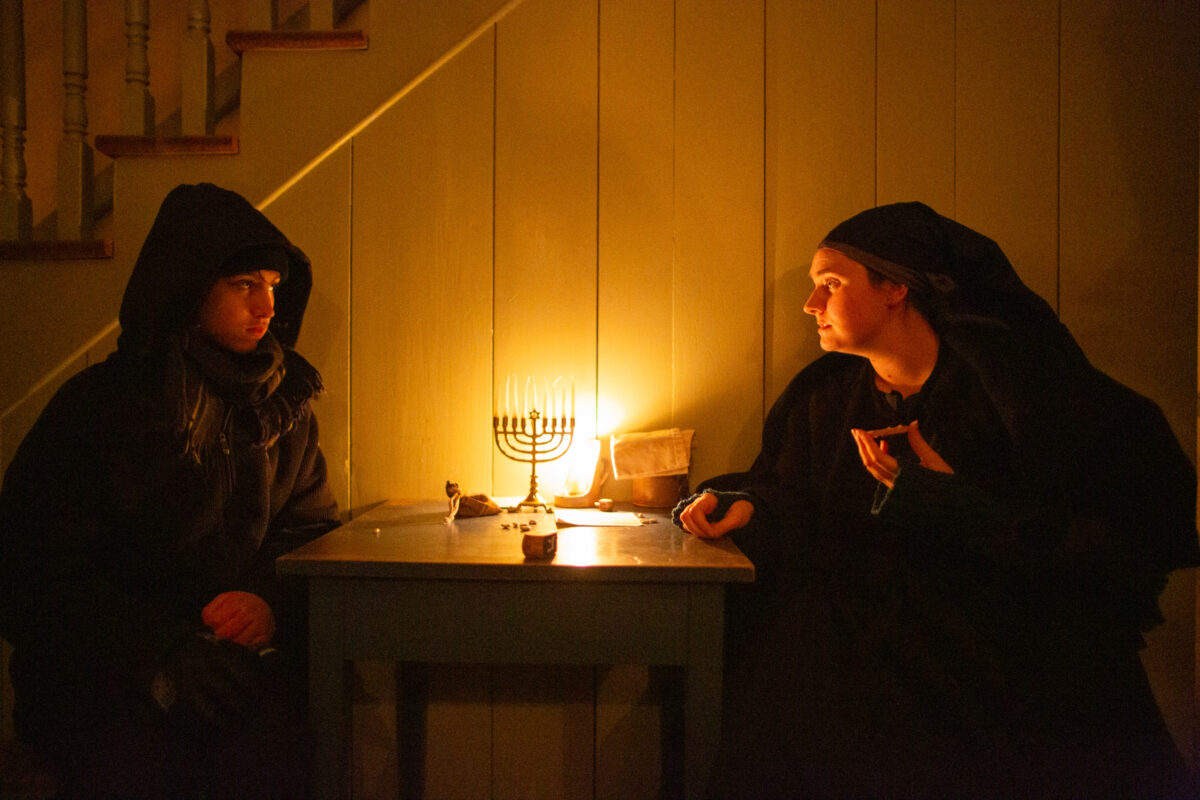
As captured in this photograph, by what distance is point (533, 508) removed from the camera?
181cm

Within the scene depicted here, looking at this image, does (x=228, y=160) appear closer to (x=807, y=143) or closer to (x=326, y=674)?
(x=326, y=674)

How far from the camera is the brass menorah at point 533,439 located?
183cm

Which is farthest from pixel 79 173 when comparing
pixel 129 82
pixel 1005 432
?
→ pixel 1005 432

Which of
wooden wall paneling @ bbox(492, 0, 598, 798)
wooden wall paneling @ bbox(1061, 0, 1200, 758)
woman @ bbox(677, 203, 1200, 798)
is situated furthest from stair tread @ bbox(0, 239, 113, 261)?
wooden wall paneling @ bbox(1061, 0, 1200, 758)

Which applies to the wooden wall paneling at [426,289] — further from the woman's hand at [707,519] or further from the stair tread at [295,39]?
the woman's hand at [707,519]

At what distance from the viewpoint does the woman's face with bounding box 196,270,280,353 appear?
1.52 metres

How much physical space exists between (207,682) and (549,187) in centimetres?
140

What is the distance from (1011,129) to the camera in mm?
1927

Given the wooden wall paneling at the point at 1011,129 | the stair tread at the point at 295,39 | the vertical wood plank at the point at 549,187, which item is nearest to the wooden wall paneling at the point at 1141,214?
the wooden wall paneling at the point at 1011,129

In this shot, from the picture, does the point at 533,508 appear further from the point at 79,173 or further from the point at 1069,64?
the point at 1069,64

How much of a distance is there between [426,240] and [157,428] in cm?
84

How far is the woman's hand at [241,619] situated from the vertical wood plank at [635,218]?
90 centimetres

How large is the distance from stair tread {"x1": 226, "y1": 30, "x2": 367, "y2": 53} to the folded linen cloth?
4.18 feet

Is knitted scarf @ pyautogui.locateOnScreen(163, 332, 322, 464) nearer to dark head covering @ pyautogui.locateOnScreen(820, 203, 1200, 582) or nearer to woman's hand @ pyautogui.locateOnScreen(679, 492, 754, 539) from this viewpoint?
woman's hand @ pyautogui.locateOnScreen(679, 492, 754, 539)
